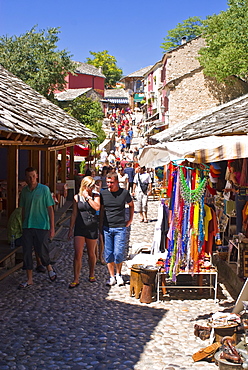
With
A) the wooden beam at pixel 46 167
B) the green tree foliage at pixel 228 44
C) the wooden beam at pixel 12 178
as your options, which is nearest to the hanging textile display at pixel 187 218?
the wooden beam at pixel 12 178

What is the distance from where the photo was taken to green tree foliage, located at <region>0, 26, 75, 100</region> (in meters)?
29.1

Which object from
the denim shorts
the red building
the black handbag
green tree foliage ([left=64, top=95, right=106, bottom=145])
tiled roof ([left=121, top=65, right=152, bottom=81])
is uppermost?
tiled roof ([left=121, top=65, right=152, bottom=81])

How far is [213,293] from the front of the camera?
288 inches

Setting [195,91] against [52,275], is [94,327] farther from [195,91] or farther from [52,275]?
[195,91]

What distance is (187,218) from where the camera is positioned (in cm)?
670

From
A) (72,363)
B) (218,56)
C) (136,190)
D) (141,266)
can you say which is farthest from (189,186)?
(218,56)

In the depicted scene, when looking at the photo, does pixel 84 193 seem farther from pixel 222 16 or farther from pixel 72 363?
pixel 222 16

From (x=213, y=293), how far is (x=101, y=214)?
2.20 meters

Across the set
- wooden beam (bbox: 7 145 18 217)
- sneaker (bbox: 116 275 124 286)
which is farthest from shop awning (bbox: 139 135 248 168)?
wooden beam (bbox: 7 145 18 217)

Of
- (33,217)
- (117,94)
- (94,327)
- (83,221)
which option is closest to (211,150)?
(83,221)

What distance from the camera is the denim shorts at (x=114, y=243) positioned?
7.46 metres

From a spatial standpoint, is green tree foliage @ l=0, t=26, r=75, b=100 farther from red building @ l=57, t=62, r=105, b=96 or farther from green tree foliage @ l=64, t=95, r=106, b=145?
red building @ l=57, t=62, r=105, b=96

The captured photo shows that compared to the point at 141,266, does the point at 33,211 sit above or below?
above

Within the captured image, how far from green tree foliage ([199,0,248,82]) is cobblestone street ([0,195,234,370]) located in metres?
17.9
